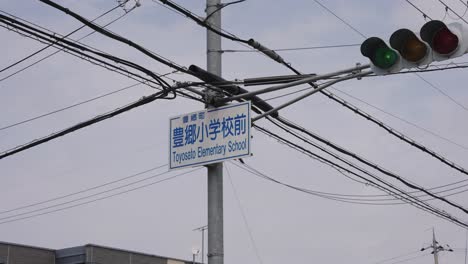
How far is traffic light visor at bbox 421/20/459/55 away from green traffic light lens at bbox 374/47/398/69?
46cm

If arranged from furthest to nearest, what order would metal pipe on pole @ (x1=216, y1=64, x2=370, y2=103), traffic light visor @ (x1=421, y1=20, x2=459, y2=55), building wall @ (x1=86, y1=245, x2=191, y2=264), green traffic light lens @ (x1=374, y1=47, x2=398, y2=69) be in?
building wall @ (x1=86, y1=245, x2=191, y2=264), metal pipe on pole @ (x1=216, y1=64, x2=370, y2=103), green traffic light lens @ (x1=374, y1=47, x2=398, y2=69), traffic light visor @ (x1=421, y1=20, x2=459, y2=55)

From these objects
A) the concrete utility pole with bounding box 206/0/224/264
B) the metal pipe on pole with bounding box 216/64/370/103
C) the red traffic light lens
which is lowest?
the concrete utility pole with bounding box 206/0/224/264

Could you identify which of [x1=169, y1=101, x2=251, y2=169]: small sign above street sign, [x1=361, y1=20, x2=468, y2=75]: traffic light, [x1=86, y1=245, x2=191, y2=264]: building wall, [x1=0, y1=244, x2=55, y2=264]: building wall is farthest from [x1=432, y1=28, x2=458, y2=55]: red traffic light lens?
[x1=86, y1=245, x2=191, y2=264]: building wall

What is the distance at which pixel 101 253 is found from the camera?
37312 mm

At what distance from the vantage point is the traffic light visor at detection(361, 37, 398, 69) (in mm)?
9391

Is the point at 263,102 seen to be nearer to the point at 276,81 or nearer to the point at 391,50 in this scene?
the point at 276,81

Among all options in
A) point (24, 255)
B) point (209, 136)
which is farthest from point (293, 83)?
point (24, 255)

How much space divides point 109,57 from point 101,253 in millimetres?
25568

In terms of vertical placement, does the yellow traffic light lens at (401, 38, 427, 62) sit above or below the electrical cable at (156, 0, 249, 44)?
below

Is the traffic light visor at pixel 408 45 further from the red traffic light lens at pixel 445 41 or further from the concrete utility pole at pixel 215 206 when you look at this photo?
the concrete utility pole at pixel 215 206

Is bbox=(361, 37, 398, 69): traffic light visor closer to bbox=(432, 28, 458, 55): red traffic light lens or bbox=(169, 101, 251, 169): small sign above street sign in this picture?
bbox=(432, 28, 458, 55): red traffic light lens

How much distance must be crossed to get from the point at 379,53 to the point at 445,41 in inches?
33.6

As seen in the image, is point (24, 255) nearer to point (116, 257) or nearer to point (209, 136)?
point (116, 257)

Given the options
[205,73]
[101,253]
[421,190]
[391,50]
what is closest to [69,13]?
[205,73]
